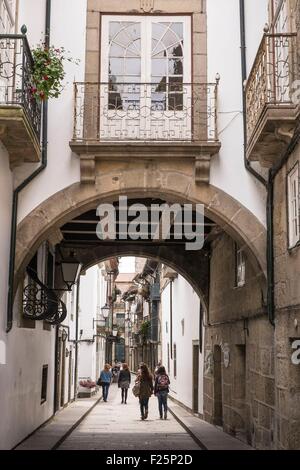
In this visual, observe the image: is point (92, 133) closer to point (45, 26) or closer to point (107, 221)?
point (45, 26)

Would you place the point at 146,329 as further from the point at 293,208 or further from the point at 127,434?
the point at 293,208

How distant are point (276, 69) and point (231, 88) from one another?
148cm

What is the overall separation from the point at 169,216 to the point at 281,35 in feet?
18.7

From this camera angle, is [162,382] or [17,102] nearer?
[17,102]

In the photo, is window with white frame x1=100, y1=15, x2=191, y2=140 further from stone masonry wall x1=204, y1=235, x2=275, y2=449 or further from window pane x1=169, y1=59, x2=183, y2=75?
stone masonry wall x1=204, y1=235, x2=275, y2=449

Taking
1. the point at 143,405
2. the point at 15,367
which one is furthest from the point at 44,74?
the point at 143,405

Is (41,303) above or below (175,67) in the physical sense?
below

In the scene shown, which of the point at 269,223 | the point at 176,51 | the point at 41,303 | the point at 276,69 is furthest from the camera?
the point at 41,303

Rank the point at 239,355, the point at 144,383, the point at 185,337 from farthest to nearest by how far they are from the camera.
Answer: the point at 185,337, the point at 144,383, the point at 239,355

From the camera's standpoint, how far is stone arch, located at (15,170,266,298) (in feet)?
30.5

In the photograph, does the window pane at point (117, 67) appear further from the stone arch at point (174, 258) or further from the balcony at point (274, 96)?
the stone arch at point (174, 258)
